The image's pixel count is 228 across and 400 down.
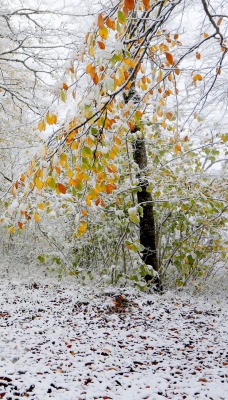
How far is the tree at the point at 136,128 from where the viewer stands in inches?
77.2

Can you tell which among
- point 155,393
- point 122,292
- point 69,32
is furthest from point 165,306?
point 69,32

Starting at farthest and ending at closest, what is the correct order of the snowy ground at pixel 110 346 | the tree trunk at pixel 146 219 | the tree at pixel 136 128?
the tree trunk at pixel 146 219 → the snowy ground at pixel 110 346 → the tree at pixel 136 128

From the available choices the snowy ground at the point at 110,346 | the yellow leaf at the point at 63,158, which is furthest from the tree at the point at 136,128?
the snowy ground at the point at 110,346

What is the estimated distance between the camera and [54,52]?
7008 mm

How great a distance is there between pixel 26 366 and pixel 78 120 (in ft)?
7.97

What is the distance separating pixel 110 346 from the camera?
3826 mm

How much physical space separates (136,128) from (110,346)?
3.25 meters

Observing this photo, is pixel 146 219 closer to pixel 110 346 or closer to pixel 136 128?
pixel 136 128

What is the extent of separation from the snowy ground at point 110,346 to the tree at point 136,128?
34.1 inches

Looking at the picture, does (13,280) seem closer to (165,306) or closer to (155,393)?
(165,306)

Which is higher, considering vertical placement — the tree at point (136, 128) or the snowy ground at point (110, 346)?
the tree at point (136, 128)

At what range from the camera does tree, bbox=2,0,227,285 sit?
196 cm

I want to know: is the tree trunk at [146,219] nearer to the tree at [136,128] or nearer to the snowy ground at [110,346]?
the tree at [136,128]

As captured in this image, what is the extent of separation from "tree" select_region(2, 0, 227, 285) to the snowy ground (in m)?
0.87
